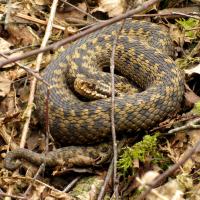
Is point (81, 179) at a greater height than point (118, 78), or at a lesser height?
lesser

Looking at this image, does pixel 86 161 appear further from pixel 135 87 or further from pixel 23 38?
pixel 23 38

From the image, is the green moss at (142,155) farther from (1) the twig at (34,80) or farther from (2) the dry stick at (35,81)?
(1) the twig at (34,80)

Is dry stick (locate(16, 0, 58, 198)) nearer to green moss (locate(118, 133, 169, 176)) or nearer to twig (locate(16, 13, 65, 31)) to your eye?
twig (locate(16, 13, 65, 31))

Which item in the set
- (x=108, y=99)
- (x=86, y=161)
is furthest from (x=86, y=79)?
(x=86, y=161)

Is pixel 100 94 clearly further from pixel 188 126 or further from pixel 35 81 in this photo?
pixel 188 126

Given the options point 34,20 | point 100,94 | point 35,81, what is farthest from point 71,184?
point 34,20

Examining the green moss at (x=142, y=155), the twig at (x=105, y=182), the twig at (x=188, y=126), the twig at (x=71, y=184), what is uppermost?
the twig at (x=188, y=126)

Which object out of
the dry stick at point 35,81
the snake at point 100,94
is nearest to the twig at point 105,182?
the snake at point 100,94
